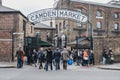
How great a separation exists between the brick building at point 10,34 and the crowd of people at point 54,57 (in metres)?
3.24

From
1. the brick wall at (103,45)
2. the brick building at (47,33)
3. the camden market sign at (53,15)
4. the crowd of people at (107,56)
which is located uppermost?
the camden market sign at (53,15)

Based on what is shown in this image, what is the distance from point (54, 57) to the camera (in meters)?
28.7

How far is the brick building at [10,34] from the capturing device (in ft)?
125

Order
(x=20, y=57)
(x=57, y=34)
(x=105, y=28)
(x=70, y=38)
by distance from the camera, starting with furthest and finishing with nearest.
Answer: (x=57, y=34) → (x=105, y=28) → (x=70, y=38) → (x=20, y=57)

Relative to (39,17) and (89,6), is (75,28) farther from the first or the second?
(39,17)

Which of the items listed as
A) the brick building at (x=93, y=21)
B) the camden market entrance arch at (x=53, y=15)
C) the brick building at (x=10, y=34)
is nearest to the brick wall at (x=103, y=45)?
the camden market entrance arch at (x=53, y=15)

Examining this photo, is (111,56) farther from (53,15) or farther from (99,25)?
(99,25)

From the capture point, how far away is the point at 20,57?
99.5ft

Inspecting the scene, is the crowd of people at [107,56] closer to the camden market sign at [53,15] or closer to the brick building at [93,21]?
the camden market sign at [53,15]

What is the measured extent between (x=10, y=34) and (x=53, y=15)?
484 centimetres

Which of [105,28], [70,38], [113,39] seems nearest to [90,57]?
[113,39]

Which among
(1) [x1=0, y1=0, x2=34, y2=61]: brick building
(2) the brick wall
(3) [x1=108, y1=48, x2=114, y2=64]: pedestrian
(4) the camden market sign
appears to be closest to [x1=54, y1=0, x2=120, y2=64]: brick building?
(1) [x1=0, y1=0, x2=34, y2=61]: brick building

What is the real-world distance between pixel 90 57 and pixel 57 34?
113 feet

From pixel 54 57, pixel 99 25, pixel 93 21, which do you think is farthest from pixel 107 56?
pixel 99 25
